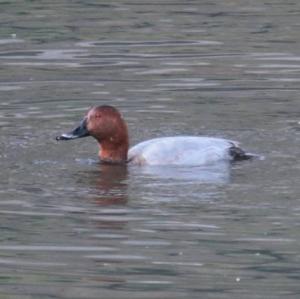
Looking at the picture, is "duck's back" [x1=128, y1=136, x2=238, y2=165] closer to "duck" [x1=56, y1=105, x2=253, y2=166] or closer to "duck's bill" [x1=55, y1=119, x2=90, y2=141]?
"duck" [x1=56, y1=105, x2=253, y2=166]

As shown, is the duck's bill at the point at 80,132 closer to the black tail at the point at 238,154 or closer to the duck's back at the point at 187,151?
the duck's back at the point at 187,151

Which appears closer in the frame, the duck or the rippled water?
the rippled water

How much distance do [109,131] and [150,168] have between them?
0.64 m

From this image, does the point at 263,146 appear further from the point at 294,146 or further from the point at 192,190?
the point at 192,190

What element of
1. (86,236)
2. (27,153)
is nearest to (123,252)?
(86,236)

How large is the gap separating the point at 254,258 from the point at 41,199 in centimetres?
211

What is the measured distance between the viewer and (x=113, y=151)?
12148 mm

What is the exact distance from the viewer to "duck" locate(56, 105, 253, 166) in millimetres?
11695

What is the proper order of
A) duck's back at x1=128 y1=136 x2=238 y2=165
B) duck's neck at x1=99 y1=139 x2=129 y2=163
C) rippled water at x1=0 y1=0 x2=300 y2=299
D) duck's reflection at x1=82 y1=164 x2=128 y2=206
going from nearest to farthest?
rippled water at x1=0 y1=0 x2=300 y2=299, duck's reflection at x1=82 y1=164 x2=128 y2=206, duck's back at x1=128 y1=136 x2=238 y2=165, duck's neck at x1=99 y1=139 x2=129 y2=163

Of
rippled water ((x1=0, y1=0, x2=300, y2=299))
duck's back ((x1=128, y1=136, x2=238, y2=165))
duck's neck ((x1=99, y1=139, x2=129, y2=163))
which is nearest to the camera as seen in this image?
rippled water ((x1=0, y1=0, x2=300, y2=299))

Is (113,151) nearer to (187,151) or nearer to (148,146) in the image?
(148,146)

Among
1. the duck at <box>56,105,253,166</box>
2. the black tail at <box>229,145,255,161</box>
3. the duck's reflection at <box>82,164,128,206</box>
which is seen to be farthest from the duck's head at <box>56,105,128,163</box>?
the black tail at <box>229,145,255,161</box>

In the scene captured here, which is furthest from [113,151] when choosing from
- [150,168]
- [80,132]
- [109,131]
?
[150,168]

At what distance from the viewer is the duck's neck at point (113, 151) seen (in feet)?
39.8
